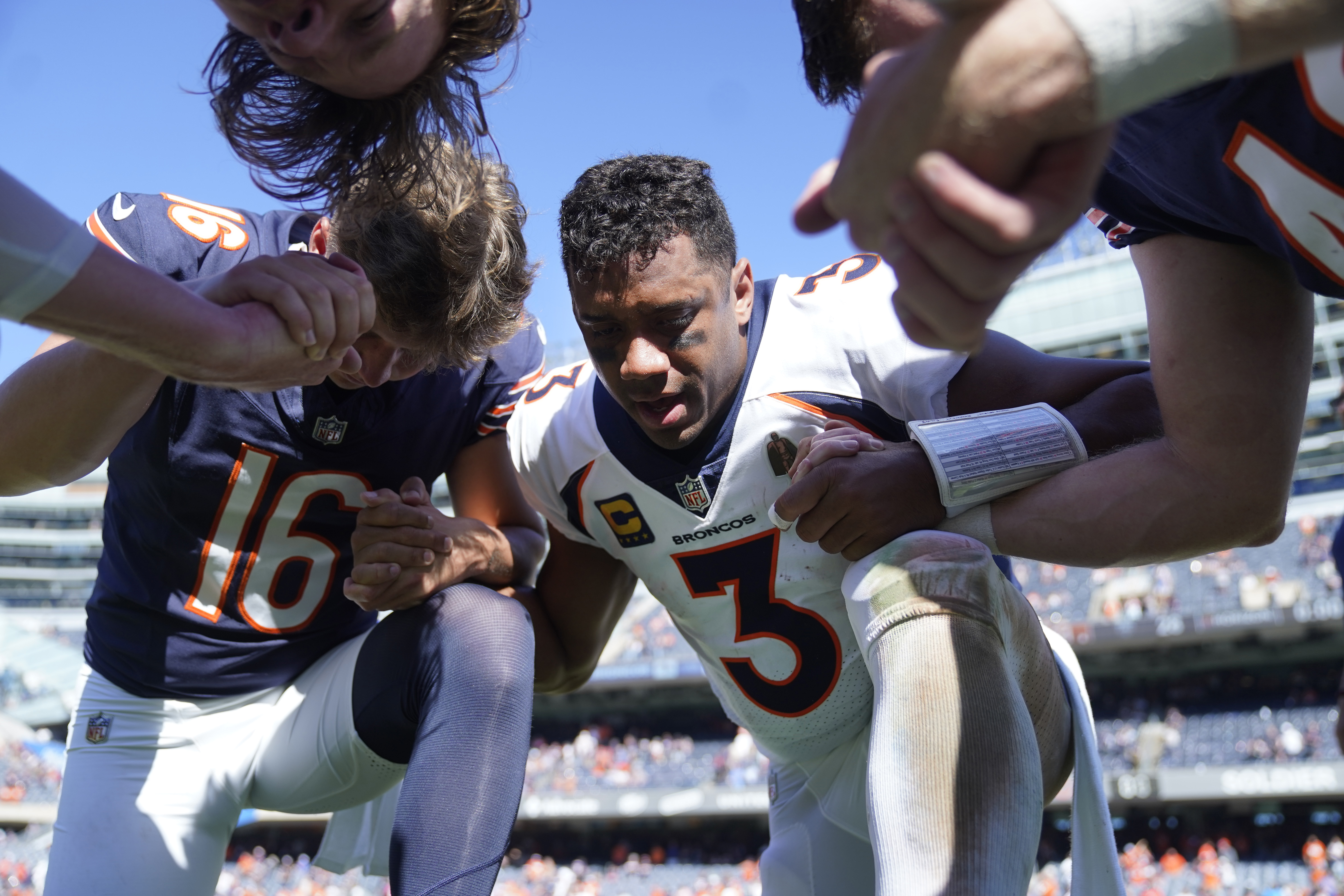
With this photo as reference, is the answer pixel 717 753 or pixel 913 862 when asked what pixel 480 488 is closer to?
pixel 913 862

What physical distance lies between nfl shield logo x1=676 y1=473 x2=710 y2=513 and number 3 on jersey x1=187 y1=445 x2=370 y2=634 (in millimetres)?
827

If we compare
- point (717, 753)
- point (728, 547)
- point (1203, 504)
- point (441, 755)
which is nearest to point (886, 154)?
point (1203, 504)

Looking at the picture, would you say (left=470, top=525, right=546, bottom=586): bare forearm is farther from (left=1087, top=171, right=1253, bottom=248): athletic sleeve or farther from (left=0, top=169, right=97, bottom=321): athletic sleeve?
(left=1087, top=171, right=1253, bottom=248): athletic sleeve

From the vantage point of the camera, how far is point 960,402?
7.96 feet

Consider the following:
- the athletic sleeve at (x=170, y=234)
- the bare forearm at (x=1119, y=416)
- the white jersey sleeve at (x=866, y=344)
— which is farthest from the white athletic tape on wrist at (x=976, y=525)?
the athletic sleeve at (x=170, y=234)

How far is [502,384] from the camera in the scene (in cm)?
287

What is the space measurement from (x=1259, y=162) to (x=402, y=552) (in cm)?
181

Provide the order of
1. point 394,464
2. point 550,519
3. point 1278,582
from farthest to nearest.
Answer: point 1278,582
point 550,519
point 394,464

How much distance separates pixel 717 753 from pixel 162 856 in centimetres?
1672

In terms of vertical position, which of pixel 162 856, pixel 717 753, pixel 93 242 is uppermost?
pixel 93 242

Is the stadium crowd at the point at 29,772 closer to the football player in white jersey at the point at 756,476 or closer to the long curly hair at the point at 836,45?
the football player in white jersey at the point at 756,476

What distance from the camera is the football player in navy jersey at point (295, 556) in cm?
222

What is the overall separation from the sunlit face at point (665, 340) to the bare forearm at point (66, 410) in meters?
0.98

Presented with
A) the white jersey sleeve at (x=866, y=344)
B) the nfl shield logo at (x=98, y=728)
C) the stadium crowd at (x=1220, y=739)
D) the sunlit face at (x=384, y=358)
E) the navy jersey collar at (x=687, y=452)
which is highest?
the sunlit face at (x=384, y=358)
